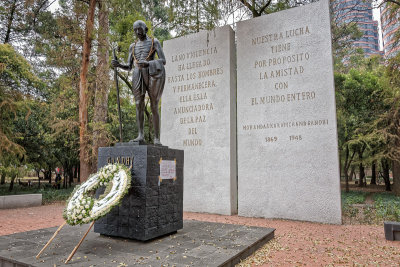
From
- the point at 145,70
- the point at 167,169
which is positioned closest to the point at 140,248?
the point at 167,169

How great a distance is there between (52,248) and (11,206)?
7.65m

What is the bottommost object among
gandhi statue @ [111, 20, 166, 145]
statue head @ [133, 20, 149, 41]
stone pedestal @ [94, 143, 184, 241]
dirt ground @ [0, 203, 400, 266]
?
dirt ground @ [0, 203, 400, 266]

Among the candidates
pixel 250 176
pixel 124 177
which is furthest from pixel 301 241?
pixel 124 177

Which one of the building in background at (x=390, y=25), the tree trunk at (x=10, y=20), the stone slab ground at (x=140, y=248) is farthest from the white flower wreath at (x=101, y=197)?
the tree trunk at (x=10, y=20)

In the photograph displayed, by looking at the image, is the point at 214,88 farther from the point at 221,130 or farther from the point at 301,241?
the point at 301,241

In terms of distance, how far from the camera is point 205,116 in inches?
333

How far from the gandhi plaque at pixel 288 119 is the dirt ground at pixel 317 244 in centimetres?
60

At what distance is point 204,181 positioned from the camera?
8.25 meters

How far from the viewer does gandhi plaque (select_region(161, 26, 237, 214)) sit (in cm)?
806

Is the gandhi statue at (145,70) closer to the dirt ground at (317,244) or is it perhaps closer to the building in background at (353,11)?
the dirt ground at (317,244)

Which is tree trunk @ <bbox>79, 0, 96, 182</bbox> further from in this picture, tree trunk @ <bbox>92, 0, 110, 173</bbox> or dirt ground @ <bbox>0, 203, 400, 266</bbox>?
dirt ground @ <bbox>0, 203, 400, 266</bbox>

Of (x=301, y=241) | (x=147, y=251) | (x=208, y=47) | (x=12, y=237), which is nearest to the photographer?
(x=147, y=251)

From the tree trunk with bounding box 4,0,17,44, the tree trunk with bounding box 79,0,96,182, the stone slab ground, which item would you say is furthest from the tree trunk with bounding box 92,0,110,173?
the stone slab ground

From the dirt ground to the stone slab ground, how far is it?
0.33 metres
